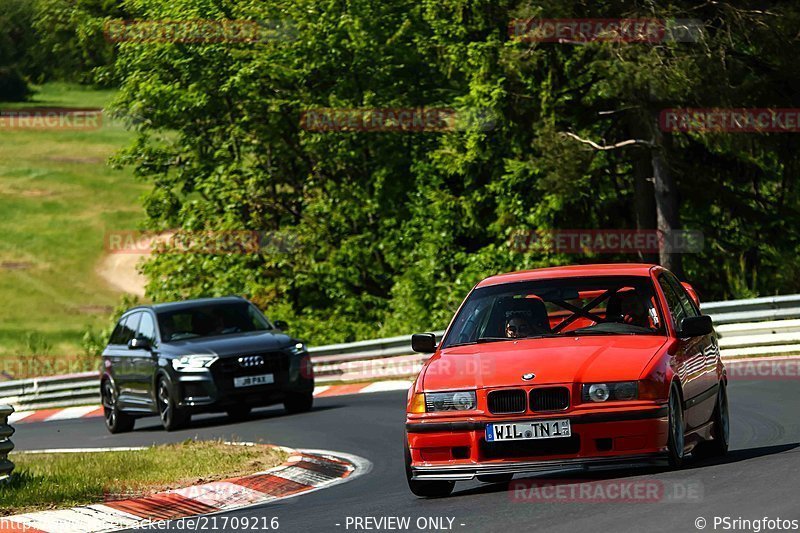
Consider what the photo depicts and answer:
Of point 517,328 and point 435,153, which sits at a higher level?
point 517,328

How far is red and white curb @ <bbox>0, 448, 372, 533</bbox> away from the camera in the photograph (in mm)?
→ 9586

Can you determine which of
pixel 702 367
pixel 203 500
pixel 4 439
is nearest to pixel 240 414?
pixel 4 439

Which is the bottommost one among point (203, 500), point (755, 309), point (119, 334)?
point (755, 309)

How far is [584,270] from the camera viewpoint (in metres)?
10.8

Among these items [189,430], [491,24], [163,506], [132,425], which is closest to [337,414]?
[189,430]

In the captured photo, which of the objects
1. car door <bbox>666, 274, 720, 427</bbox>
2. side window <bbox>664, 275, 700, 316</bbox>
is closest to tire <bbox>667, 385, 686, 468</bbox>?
car door <bbox>666, 274, 720, 427</bbox>

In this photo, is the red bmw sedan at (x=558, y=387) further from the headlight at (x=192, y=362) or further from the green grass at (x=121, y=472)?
the headlight at (x=192, y=362)

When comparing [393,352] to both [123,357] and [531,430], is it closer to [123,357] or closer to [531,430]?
[123,357]

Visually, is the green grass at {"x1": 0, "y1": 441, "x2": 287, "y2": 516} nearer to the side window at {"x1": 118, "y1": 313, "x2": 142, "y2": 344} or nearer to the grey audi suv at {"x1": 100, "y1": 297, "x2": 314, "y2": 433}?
the grey audi suv at {"x1": 100, "y1": 297, "x2": 314, "y2": 433}

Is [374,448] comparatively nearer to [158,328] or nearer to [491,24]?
[158,328]

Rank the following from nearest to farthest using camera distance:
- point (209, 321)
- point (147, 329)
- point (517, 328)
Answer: point (517, 328), point (209, 321), point (147, 329)

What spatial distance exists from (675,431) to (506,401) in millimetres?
1114

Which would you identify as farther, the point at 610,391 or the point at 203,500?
the point at 203,500

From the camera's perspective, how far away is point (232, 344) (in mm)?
18781
